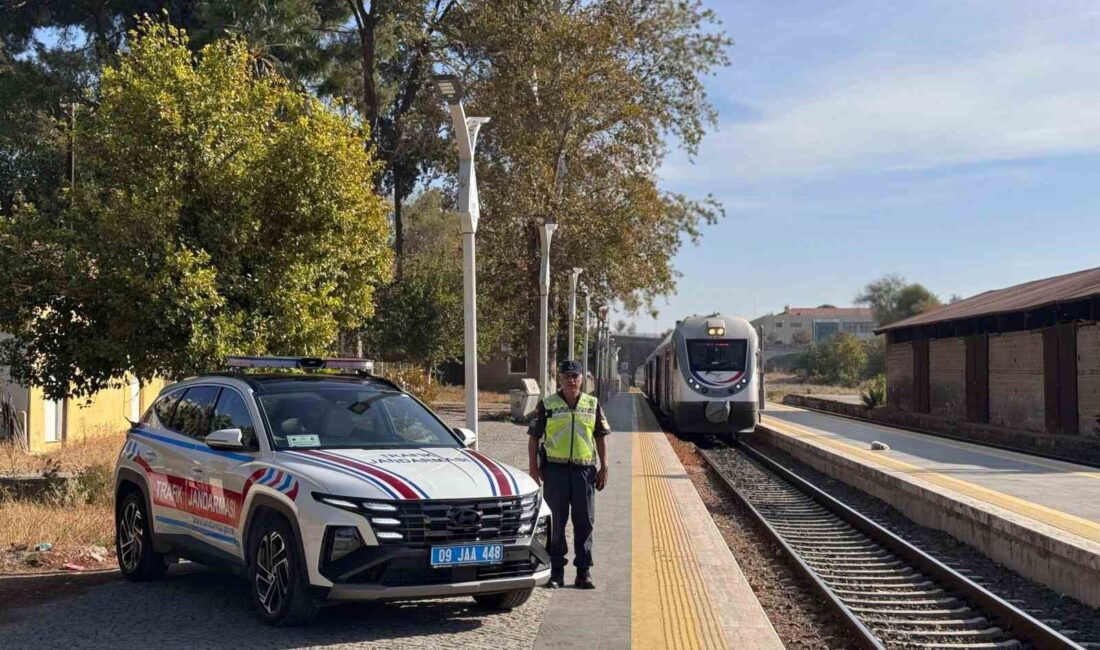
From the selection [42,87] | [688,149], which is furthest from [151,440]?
[688,149]

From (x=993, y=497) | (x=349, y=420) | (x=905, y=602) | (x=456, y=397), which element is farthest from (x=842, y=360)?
(x=349, y=420)

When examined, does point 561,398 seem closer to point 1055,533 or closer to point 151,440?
point 151,440

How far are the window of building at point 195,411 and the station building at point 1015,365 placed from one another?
19.6 m

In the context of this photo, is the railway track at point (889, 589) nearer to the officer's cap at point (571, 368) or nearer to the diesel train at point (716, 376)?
the officer's cap at point (571, 368)

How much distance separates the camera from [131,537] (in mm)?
8758

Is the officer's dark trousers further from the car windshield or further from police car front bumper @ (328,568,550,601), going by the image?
police car front bumper @ (328,568,550,601)

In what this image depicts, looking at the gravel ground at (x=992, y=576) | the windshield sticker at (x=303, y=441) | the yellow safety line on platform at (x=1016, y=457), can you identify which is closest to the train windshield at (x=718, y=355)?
the yellow safety line on platform at (x=1016, y=457)

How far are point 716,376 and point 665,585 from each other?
1927 cm

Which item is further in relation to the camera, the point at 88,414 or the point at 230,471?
the point at 88,414

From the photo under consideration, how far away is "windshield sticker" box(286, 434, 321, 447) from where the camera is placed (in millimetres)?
7441

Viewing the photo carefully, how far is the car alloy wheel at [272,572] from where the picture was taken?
6848 mm

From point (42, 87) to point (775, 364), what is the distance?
352 feet

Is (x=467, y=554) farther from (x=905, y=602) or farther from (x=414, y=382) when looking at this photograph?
(x=414, y=382)

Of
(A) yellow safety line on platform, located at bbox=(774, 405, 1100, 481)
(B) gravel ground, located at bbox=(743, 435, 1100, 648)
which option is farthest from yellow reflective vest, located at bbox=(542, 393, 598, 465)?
(A) yellow safety line on platform, located at bbox=(774, 405, 1100, 481)
